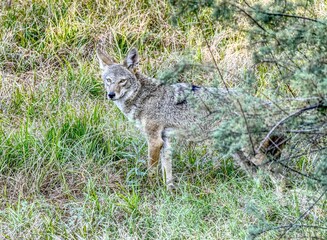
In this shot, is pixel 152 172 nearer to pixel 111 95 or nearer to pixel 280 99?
pixel 111 95

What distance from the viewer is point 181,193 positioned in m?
7.02

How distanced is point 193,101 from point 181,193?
2.60 metres

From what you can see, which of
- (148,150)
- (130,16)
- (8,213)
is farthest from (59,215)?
(130,16)

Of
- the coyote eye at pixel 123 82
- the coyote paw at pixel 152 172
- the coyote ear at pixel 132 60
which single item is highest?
the coyote ear at pixel 132 60

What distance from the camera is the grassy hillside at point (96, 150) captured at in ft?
20.2

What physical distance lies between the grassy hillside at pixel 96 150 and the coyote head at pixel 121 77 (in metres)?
0.36

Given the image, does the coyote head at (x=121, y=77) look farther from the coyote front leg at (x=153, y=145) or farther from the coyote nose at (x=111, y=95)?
the coyote front leg at (x=153, y=145)

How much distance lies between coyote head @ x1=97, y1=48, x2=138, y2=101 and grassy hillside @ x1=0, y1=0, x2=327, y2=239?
0.36 m

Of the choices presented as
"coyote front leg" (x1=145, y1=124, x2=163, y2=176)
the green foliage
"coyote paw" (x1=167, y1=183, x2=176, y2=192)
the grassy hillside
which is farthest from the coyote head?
the green foliage

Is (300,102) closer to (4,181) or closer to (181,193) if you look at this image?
(181,193)

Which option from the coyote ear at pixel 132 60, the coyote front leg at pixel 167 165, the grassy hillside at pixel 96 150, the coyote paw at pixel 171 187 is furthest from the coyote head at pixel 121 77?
the coyote paw at pixel 171 187

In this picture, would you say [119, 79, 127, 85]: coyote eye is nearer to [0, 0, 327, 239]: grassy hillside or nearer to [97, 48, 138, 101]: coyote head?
[97, 48, 138, 101]: coyote head

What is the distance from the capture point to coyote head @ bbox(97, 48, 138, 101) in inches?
306

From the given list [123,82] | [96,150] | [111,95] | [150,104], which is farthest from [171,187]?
[123,82]
